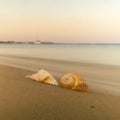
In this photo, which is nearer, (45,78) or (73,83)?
(73,83)

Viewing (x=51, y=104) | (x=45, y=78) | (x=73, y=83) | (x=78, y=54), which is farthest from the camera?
(x=78, y=54)

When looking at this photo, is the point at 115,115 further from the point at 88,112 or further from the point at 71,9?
the point at 71,9

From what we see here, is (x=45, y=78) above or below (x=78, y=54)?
above

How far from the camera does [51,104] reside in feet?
9.31

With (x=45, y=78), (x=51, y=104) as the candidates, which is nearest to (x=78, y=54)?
(x=45, y=78)

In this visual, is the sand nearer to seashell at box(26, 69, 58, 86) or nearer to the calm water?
seashell at box(26, 69, 58, 86)

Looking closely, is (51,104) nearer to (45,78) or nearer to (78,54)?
(45,78)

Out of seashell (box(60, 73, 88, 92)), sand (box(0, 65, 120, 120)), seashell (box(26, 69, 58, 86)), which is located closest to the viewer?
sand (box(0, 65, 120, 120))

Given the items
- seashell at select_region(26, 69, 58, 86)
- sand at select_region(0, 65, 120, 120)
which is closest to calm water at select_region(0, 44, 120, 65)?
seashell at select_region(26, 69, 58, 86)

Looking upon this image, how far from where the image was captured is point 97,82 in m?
4.79

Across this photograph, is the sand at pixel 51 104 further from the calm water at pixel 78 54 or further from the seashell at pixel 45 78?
the calm water at pixel 78 54

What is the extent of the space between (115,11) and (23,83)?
2.18 metres

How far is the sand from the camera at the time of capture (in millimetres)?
2457

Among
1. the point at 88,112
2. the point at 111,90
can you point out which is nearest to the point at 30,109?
the point at 88,112
